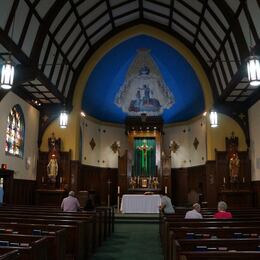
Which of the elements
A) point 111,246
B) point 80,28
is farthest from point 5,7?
point 111,246

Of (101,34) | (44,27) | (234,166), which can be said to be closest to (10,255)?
(44,27)

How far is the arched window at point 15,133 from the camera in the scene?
13.4m

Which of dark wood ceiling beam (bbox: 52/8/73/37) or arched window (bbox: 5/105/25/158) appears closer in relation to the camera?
dark wood ceiling beam (bbox: 52/8/73/37)

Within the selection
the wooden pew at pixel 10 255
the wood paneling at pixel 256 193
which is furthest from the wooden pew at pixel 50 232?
the wood paneling at pixel 256 193

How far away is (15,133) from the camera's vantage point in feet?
46.3

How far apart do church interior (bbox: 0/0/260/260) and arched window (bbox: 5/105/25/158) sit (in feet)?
0.27

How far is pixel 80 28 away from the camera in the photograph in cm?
1482

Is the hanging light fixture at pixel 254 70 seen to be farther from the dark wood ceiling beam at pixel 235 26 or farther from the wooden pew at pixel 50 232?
the wooden pew at pixel 50 232

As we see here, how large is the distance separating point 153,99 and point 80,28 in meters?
7.63

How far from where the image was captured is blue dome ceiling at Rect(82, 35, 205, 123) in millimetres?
18344

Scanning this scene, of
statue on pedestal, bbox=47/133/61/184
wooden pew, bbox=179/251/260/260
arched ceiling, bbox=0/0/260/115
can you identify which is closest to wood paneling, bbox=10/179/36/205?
statue on pedestal, bbox=47/133/61/184

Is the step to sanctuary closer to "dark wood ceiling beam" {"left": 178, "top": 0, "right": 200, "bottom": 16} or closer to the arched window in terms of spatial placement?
the arched window

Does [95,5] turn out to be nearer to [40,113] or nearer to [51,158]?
[40,113]

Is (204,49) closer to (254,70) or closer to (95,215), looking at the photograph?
(254,70)
